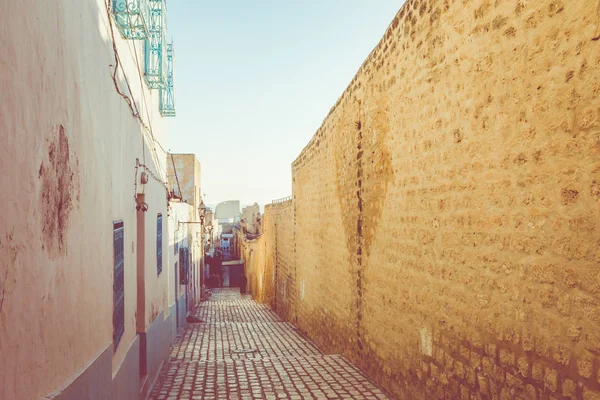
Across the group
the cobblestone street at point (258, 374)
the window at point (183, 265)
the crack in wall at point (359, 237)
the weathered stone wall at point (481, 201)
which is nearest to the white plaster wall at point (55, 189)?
the cobblestone street at point (258, 374)

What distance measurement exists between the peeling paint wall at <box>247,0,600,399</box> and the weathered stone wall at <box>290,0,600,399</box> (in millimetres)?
11

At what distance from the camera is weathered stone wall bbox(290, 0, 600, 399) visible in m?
2.84

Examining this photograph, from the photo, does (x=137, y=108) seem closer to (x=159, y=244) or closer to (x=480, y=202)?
(x=159, y=244)

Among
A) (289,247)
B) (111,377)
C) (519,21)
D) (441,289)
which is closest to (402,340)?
(441,289)

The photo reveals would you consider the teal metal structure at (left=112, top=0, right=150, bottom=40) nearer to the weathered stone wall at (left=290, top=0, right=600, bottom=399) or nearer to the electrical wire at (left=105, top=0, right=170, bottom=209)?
Answer: the electrical wire at (left=105, top=0, right=170, bottom=209)

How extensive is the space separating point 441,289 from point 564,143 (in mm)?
2064

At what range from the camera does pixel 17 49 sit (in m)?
2.41

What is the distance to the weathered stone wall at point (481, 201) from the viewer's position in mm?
2840

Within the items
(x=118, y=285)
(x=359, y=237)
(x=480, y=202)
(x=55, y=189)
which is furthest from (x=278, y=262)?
(x=55, y=189)

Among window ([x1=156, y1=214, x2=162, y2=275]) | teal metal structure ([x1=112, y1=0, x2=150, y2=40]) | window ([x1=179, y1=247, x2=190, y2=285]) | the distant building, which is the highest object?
teal metal structure ([x1=112, y1=0, x2=150, y2=40])

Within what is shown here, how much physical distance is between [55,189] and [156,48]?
5.78 m

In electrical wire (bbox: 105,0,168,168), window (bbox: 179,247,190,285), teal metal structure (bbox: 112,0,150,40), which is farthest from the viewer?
window (bbox: 179,247,190,285)

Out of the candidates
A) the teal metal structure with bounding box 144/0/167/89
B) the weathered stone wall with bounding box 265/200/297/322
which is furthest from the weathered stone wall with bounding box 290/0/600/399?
the weathered stone wall with bounding box 265/200/297/322

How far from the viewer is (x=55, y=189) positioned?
3.07 metres
